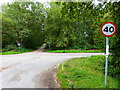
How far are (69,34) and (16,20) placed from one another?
11.7 meters

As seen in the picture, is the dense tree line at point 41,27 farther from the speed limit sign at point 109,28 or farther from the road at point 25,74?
the speed limit sign at point 109,28

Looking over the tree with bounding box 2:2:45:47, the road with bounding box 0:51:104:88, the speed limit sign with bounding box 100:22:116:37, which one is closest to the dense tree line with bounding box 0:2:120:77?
the tree with bounding box 2:2:45:47

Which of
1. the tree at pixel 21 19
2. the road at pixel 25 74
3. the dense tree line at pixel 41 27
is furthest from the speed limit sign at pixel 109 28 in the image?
the tree at pixel 21 19

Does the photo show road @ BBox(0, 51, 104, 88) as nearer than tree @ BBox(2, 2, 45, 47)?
Yes

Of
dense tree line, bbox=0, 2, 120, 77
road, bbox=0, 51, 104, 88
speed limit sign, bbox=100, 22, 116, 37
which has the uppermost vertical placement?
dense tree line, bbox=0, 2, 120, 77

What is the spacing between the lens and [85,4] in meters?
5.41

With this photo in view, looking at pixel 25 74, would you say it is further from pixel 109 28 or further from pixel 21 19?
pixel 21 19

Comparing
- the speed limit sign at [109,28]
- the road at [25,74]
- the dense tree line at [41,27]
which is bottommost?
the road at [25,74]

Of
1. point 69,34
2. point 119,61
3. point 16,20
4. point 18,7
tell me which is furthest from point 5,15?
point 119,61

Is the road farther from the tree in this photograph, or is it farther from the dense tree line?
the tree

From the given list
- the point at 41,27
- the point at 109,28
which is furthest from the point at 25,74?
the point at 41,27

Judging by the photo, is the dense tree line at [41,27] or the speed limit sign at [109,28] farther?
the dense tree line at [41,27]

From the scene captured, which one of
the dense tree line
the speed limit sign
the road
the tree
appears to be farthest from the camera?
the dense tree line

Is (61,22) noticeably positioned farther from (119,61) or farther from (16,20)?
(119,61)
